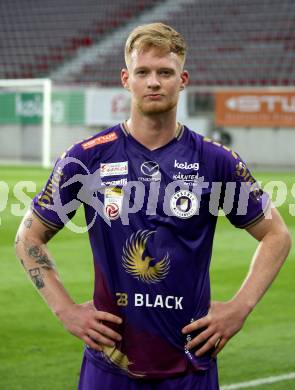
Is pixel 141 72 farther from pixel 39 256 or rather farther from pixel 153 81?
pixel 39 256

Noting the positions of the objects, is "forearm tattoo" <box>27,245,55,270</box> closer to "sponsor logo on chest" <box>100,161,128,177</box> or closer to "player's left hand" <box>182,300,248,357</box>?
"sponsor logo on chest" <box>100,161,128,177</box>

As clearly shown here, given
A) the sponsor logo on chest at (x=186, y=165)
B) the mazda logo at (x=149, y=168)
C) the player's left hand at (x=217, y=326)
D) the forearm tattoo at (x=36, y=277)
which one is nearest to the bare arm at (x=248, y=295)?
the player's left hand at (x=217, y=326)

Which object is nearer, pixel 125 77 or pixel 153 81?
pixel 153 81

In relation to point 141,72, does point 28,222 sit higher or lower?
lower

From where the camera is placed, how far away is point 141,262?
127 inches

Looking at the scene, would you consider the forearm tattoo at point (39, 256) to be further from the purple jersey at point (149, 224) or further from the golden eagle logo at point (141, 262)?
the golden eagle logo at point (141, 262)

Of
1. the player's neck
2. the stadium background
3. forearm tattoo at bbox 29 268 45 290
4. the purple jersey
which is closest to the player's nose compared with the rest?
the player's neck

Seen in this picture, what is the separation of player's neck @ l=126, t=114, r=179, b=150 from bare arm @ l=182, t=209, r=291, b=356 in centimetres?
48

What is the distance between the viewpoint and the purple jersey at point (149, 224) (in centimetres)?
325

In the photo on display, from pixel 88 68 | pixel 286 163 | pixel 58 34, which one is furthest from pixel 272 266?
pixel 58 34

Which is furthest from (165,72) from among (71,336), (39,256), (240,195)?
(71,336)

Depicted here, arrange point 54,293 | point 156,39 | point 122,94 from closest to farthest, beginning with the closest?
→ point 156,39
point 54,293
point 122,94

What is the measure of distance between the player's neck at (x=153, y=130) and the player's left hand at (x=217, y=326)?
0.63 meters

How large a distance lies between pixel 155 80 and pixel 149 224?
52cm
